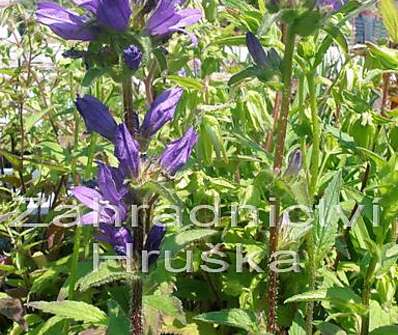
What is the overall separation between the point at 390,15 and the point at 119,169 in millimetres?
523

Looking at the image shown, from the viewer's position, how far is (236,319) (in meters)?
1.13

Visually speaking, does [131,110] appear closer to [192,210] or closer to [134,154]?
[134,154]

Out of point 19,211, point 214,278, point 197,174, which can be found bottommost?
point 214,278

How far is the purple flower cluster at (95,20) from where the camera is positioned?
0.97 m

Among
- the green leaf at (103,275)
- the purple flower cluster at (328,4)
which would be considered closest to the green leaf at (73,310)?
the green leaf at (103,275)

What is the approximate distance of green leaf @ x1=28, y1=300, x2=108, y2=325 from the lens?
1087mm

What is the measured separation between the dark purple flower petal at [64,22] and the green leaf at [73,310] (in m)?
0.41

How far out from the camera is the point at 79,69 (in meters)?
1.70

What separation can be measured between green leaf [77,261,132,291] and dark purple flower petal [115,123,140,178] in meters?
0.14

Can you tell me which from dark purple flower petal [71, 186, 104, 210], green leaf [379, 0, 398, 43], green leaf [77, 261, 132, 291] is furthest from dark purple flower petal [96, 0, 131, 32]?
green leaf [379, 0, 398, 43]

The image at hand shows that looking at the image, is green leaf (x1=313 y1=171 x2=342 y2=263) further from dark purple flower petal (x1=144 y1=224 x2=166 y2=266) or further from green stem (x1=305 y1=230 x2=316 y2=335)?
dark purple flower petal (x1=144 y1=224 x2=166 y2=266)

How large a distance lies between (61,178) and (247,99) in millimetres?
561

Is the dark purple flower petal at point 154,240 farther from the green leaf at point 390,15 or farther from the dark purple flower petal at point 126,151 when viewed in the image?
the green leaf at point 390,15

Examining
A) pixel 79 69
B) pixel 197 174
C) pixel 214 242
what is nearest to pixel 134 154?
pixel 197 174
